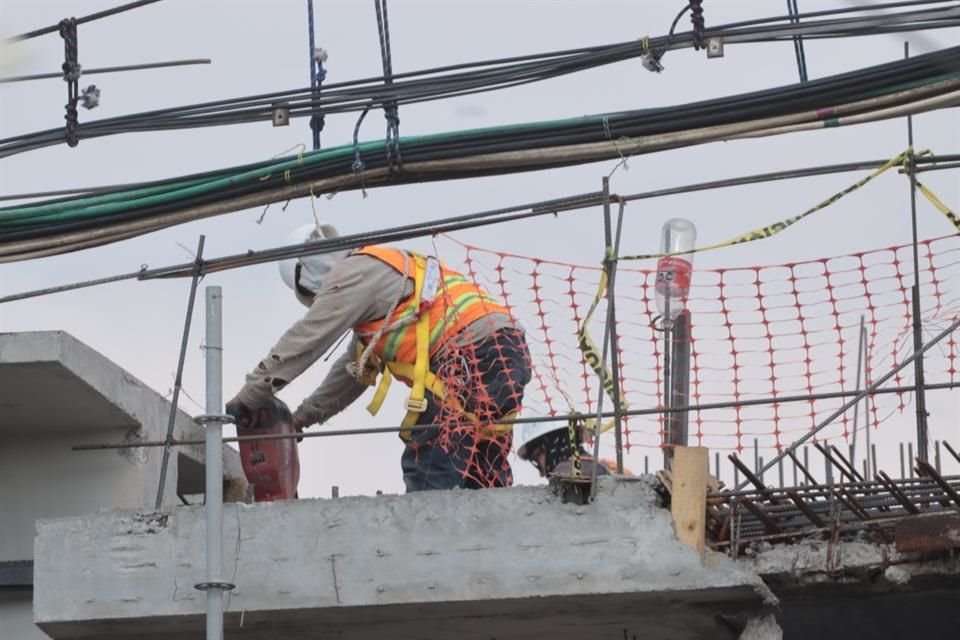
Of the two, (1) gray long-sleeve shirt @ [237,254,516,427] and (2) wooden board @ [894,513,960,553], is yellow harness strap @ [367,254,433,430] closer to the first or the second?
(1) gray long-sleeve shirt @ [237,254,516,427]

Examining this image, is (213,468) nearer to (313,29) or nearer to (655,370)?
(655,370)

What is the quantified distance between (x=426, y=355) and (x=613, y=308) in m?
1.26

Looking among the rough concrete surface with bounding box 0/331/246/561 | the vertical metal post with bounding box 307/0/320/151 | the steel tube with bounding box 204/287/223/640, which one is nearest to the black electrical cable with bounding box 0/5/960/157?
the vertical metal post with bounding box 307/0/320/151

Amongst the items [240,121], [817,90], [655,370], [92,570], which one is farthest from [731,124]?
[92,570]

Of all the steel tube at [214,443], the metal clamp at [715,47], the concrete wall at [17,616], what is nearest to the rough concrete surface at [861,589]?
the steel tube at [214,443]

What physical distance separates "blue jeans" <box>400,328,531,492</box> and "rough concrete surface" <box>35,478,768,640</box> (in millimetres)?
712

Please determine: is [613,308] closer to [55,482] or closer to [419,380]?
[419,380]

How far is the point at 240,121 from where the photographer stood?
1034 cm

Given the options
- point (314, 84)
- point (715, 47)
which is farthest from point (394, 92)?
point (715, 47)

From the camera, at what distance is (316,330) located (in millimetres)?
9266

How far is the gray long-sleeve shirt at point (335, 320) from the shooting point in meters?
9.27

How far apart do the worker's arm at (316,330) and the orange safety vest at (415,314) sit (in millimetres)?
123

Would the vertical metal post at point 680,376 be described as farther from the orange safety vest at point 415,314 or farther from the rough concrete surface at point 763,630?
the rough concrete surface at point 763,630

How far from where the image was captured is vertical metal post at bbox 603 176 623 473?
27.4 ft
